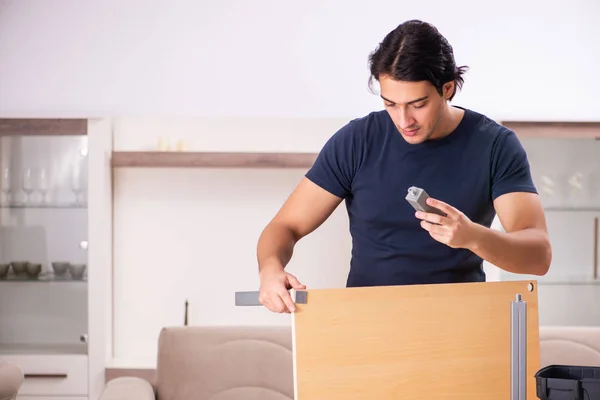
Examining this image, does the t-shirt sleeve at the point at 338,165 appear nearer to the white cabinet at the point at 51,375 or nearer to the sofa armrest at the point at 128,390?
the sofa armrest at the point at 128,390

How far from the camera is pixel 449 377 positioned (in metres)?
1.50

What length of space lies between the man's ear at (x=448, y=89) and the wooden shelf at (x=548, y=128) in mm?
1842

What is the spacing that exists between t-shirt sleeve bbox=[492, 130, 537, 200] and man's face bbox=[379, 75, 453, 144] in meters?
0.17

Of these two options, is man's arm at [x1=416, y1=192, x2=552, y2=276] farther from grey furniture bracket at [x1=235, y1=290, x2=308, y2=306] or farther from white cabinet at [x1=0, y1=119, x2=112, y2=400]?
white cabinet at [x1=0, y1=119, x2=112, y2=400]

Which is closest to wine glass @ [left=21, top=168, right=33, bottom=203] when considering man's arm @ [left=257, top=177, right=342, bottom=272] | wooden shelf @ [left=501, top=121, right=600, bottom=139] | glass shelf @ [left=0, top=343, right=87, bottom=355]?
glass shelf @ [left=0, top=343, right=87, bottom=355]

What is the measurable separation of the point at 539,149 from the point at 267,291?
2.49 metres

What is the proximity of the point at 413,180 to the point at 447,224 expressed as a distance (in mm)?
550

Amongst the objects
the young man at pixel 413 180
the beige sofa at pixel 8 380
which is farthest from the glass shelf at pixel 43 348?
the young man at pixel 413 180

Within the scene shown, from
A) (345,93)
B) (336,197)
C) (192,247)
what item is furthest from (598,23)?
(336,197)

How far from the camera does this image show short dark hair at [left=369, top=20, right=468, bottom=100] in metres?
1.68

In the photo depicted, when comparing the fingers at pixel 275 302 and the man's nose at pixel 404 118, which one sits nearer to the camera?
the fingers at pixel 275 302

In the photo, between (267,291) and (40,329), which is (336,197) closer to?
(267,291)

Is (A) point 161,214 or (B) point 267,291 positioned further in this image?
(A) point 161,214

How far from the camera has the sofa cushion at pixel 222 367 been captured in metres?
2.76
